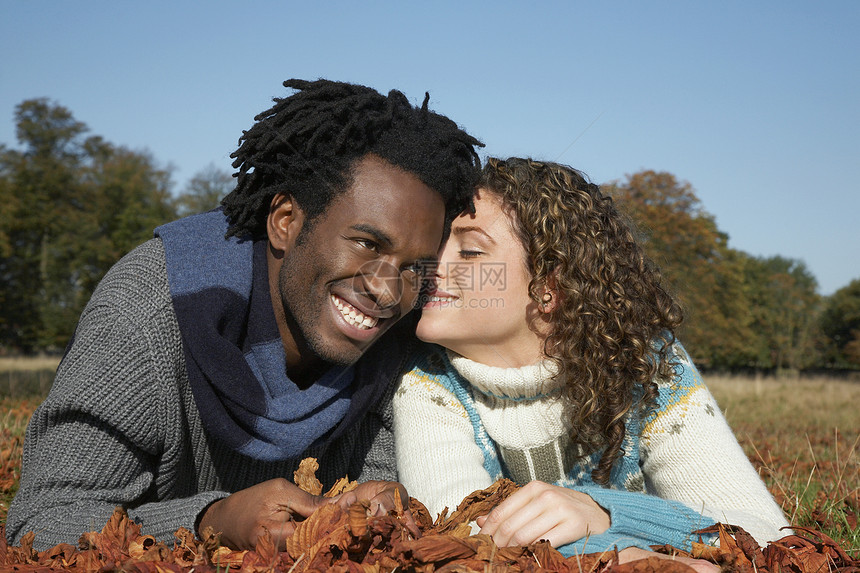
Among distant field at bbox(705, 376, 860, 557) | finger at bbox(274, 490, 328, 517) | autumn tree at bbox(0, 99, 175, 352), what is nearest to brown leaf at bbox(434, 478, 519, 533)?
finger at bbox(274, 490, 328, 517)

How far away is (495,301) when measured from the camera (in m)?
2.98

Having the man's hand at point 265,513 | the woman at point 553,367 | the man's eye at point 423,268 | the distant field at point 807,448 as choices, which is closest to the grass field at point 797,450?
the distant field at point 807,448

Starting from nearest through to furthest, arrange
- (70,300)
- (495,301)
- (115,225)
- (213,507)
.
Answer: (213,507) < (495,301) < (70,300) < (115,225)

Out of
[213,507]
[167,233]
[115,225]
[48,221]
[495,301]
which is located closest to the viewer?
[213,507]

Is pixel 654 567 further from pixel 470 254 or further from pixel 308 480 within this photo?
pixel 470 254

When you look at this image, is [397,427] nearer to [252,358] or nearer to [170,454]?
[252,358]

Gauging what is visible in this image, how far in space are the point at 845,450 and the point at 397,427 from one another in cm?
431

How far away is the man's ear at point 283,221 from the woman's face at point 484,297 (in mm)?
662

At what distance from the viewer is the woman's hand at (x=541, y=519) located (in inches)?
82.4

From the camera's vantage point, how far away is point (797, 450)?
18.3 feet

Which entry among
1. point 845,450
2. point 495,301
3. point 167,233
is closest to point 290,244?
point 167,233

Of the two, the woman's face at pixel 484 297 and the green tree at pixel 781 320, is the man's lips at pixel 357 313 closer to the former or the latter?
the woman's face at pixel 484 297

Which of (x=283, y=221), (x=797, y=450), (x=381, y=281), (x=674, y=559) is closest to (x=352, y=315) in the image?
(x=381, y=281)

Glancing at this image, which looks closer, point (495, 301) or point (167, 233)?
point (167, 233)
